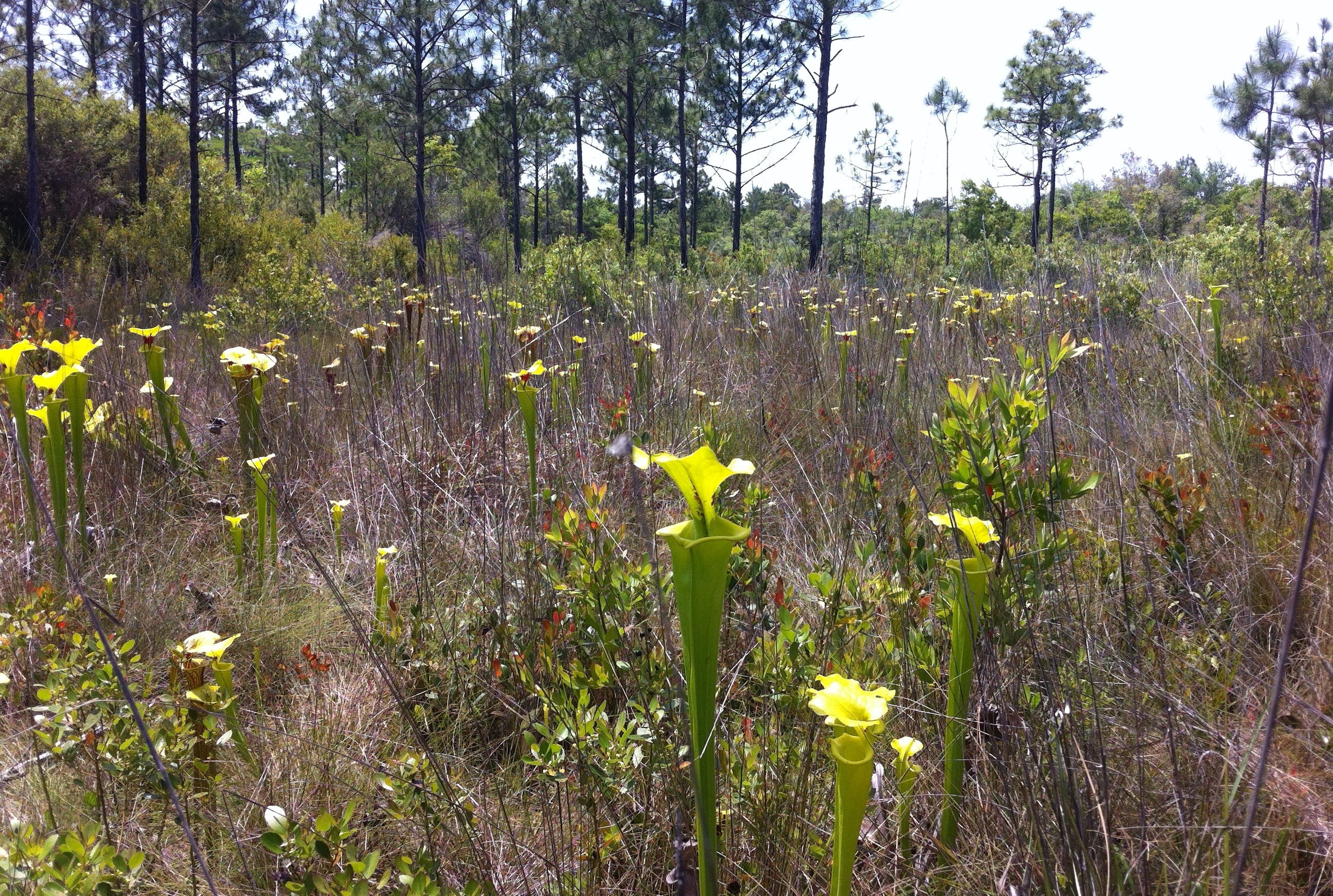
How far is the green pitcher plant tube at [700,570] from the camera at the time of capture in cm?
63

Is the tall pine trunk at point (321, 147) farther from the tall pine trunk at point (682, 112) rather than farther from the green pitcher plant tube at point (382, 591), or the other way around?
the green pitcher plant tube at point (382, 591)

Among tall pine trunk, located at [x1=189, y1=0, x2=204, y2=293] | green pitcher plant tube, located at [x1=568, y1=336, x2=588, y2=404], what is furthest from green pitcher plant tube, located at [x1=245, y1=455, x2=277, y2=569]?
tall pine trunk, located at [x1=189, y1=0, x2=204, y2=293]

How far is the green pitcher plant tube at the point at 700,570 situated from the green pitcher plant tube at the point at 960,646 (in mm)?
344

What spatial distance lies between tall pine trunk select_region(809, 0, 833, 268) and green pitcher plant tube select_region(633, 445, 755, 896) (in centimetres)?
1291

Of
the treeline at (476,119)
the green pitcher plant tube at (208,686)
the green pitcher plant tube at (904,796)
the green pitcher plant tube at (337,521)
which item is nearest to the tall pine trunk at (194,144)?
the treeline at (476,119)

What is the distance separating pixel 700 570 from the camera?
0.66 m

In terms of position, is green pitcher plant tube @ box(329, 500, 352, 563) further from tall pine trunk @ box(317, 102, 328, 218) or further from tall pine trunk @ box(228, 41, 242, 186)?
tall pine trunk @ box(317, 102, 328, 218)

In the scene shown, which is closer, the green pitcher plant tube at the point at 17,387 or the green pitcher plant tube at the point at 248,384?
the green pitcher plant tube at the point at 17,387

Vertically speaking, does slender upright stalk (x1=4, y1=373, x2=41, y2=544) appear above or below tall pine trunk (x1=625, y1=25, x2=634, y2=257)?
below

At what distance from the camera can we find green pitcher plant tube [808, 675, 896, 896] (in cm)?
69

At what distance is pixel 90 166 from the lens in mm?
11836

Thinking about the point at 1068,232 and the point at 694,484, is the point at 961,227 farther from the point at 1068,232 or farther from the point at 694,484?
the point at 694,484

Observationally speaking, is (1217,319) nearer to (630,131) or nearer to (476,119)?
(630,131)

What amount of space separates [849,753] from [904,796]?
0.43m
